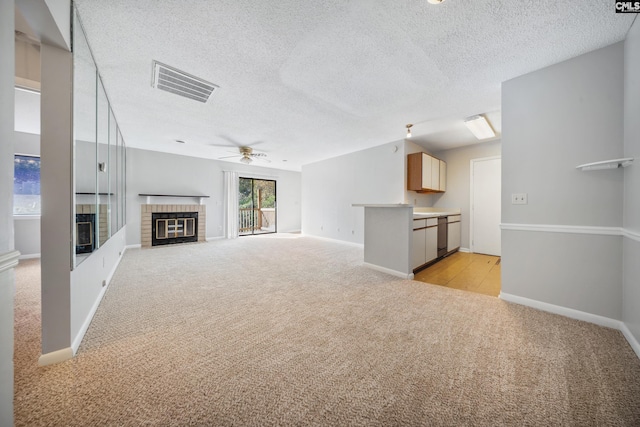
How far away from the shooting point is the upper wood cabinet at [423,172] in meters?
4.71

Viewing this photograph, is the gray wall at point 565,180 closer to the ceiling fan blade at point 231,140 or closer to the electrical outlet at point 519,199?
the electrical outlet at point 519,199

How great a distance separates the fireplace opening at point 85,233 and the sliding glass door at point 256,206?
18.8ft

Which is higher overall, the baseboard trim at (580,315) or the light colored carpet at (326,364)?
the baseboard trim at (580,315)

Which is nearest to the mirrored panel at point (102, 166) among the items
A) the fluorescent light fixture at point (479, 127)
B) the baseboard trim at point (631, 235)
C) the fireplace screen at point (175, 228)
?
the fireplace screen at point (175, 228)

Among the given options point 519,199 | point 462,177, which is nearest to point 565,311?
point 519,199

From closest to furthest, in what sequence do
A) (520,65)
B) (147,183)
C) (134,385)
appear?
(134,385), (520,65), (147,183)

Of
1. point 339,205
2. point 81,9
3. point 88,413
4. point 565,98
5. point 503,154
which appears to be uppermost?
point 81,9

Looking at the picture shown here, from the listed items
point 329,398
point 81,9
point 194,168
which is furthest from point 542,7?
point 194,168

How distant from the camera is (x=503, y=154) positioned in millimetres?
2557

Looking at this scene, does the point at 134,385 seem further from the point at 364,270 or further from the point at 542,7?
the point at 542,7

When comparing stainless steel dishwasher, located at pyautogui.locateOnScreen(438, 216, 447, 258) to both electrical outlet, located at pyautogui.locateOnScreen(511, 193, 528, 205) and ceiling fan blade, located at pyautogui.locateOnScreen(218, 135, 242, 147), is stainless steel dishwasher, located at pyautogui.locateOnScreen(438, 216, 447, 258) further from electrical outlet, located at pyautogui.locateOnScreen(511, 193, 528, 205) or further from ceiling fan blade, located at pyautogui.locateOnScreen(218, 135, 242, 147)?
ceiling fan blade, located at pyautogui.locateOnScreen(218, 135, 242, 147)

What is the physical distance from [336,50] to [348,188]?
4.34 meters

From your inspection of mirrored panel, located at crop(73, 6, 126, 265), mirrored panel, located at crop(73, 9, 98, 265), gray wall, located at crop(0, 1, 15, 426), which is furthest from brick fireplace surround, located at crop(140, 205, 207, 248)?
gray wall, located at crop(0, 1, 15, 426)

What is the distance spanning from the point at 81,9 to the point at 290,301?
2967 millimetres
